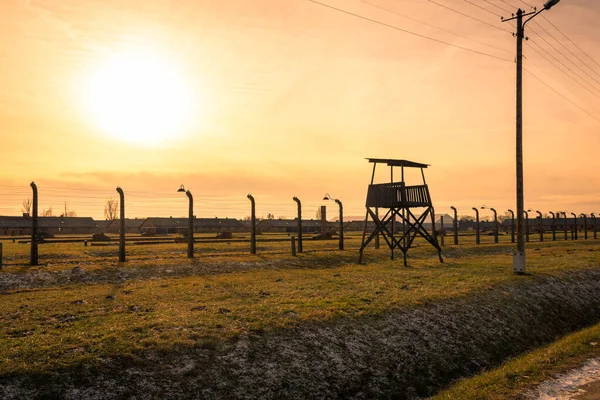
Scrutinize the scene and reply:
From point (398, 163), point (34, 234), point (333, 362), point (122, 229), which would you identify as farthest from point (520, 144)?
point (34, 234)

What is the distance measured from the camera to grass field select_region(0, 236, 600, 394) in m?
10.4

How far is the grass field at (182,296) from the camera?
34.2 feet

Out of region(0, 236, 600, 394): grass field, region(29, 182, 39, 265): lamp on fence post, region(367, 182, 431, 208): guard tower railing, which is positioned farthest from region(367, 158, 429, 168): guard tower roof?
region(29, 182, 39, 265): lamp on fence post

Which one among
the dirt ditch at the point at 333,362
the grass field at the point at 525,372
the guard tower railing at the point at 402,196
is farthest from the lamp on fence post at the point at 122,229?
the grass field at the point at 525,372

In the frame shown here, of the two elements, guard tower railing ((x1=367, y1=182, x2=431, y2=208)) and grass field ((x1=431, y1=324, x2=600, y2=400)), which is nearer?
grass field ((x1=431, y1=324, x2=600, y2=400))

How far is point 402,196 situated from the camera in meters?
29.2

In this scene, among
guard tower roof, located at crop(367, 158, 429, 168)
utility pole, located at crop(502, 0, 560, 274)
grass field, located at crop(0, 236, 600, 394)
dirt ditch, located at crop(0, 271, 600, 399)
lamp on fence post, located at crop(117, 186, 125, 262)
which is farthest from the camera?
guard tower roof, located at crop(367, 158, 429, 168)

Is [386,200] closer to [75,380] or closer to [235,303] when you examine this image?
[235,303]

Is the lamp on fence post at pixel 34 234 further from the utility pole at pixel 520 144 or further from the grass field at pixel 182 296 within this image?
the utility pole at pixel 520 144

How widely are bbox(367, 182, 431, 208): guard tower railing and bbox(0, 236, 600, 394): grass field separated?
3915mm

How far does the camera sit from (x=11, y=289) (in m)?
18.8

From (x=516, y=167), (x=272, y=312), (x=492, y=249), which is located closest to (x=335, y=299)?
(x=272, y=312)

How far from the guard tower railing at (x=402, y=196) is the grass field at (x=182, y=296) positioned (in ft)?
12.8

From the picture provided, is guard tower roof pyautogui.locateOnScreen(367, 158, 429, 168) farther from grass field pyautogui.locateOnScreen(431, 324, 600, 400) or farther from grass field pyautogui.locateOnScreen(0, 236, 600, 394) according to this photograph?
grass field pyautogui.locateOnScreen(431, 324, 600, 400)
